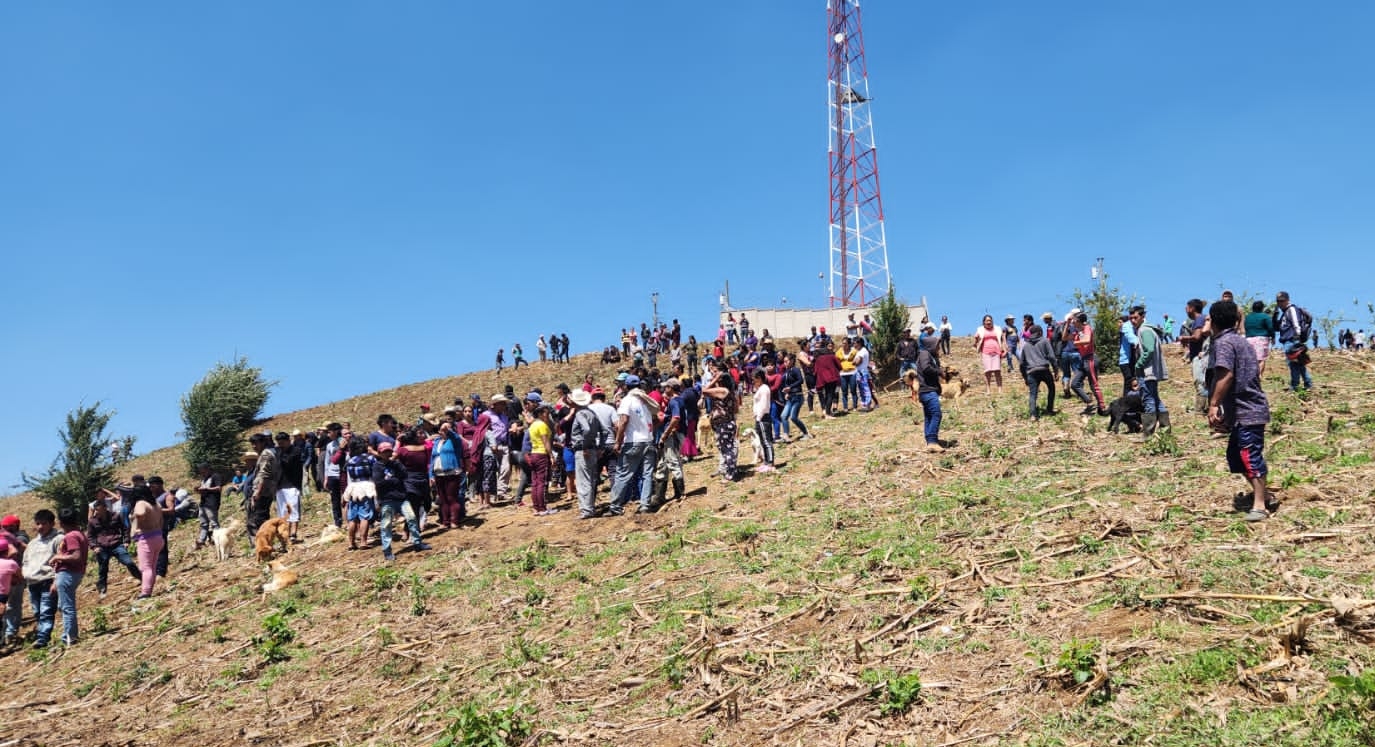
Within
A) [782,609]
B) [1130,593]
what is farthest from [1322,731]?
[782,609]

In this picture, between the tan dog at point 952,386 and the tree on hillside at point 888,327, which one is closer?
the tan dog at point 952,386

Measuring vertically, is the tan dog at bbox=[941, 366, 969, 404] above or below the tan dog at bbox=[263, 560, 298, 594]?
above

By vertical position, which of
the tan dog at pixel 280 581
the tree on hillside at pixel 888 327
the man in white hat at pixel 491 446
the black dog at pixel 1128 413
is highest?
the tree on hillside at pixel 888 327

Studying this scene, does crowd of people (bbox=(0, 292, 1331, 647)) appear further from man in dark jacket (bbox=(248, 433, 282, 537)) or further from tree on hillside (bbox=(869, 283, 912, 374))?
tree on hillside (bbox=(869, 283, 912, 374))

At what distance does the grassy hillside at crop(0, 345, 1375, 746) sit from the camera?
17.1 feet

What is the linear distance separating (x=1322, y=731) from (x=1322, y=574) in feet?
7.23

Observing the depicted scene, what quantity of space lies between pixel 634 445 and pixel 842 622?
5.60 m

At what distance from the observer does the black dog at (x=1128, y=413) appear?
40.1 feet

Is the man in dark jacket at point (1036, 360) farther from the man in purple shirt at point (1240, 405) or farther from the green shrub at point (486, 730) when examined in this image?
the green shrub at point (486, 730)

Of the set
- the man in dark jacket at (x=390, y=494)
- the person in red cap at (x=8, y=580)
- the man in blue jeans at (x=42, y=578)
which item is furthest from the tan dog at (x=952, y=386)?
the person in red cap at (x=8, y=580)

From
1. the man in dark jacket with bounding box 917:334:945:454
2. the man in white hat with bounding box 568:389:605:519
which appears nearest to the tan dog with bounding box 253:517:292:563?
the man in white hat with bounding box 568:389:605:519

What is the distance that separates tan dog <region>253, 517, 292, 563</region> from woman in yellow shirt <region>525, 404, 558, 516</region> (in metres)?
4.56

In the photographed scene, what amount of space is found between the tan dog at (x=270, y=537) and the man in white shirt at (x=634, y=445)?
605 centimetres

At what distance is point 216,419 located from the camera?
1602 inches
